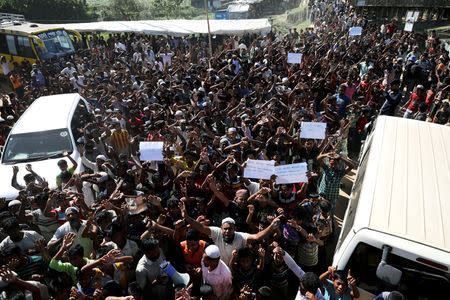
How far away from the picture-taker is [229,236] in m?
3.45

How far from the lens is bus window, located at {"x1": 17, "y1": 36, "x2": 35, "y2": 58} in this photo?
52.0 ft

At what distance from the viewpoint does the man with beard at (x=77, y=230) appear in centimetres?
383

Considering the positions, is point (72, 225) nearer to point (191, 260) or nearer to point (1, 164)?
point (191, 260)

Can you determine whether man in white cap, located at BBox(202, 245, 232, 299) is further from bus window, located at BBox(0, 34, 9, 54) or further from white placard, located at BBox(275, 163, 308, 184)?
bus window, located at BBox(0, 34, 9, 54)

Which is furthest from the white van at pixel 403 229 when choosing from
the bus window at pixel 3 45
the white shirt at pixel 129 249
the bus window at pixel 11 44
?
the bus window at pixel 3 45

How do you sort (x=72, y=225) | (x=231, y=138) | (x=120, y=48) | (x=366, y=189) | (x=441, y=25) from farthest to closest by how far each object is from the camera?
(x=441, y=25)
(x=120, y=48)
(x=231, y=138)
(x=72, y=225)
(x=366, y=189)

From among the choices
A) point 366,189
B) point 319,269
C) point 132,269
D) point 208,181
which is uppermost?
A: point 366,189

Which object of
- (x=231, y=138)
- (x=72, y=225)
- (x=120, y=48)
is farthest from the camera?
(x=120, y=48)

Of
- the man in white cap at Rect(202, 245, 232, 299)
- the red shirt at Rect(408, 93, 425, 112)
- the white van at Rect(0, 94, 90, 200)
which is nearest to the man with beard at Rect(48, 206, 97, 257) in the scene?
the man in white cap at Rect(202, 245, 232, 299)

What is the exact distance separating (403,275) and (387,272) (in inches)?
8.5

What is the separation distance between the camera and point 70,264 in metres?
3.31

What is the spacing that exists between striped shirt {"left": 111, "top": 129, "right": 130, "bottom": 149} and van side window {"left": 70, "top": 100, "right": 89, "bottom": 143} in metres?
0.86

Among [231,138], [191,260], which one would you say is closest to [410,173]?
[191,260]

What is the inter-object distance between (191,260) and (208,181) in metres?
1.18
